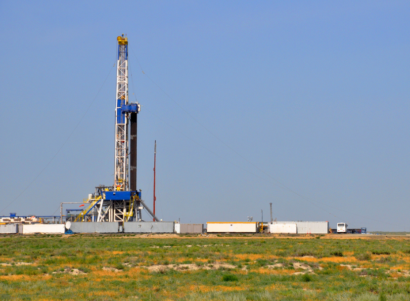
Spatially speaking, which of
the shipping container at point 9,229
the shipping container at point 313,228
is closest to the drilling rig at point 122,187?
the shipping container at point 9,229

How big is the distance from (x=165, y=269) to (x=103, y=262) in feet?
20.9

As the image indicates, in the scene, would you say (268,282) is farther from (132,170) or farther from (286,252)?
(132,170)

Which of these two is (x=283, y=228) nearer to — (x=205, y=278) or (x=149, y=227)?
(x=149, y=227)

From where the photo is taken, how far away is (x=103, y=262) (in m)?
36.3

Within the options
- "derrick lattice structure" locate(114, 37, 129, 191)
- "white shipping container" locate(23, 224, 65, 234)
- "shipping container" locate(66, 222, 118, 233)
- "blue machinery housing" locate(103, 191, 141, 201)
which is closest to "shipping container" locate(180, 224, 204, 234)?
"blue machinery housing" locate(103, 191, 141, 201)

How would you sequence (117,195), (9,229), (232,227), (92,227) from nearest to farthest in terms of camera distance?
1. (92,227)
2. (232,227)
3. (117,195)
4. (9,229)

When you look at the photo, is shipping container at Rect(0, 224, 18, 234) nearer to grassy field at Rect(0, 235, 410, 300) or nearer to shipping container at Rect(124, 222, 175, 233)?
shipping container at Rect(124, 222, 175, 233)

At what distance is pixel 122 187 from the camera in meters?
99.7

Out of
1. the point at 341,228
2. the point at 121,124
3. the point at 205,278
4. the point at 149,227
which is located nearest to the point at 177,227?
the point at 149,227

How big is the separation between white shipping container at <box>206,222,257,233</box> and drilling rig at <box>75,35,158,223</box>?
12.1 meters

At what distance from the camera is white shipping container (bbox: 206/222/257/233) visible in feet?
312

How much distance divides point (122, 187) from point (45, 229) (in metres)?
16.0

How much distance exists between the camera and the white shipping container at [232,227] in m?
95.1

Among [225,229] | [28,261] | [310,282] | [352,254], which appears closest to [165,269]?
[310,282]
